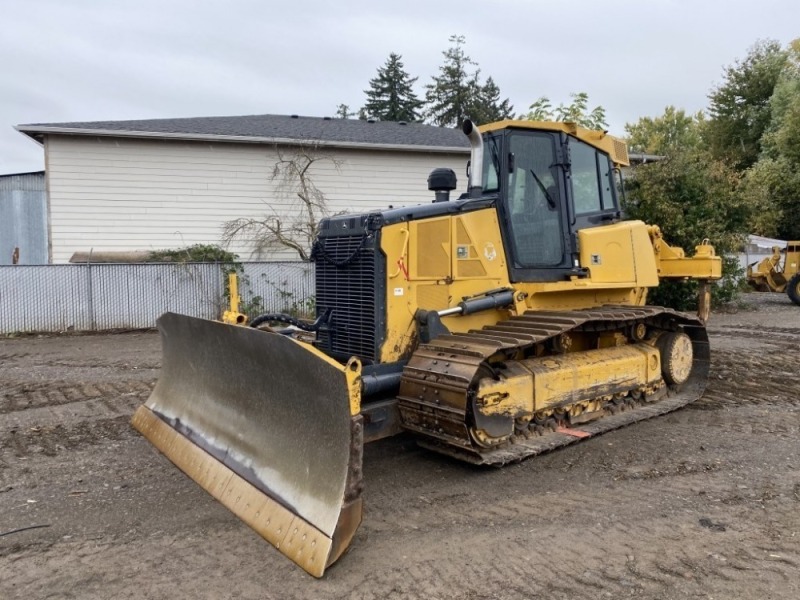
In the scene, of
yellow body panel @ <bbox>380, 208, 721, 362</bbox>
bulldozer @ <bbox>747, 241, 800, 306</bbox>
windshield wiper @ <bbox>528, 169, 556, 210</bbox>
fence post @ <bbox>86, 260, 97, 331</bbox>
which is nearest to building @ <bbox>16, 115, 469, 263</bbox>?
fence post @ <bbox>86, 260, 97, 331</bbox>

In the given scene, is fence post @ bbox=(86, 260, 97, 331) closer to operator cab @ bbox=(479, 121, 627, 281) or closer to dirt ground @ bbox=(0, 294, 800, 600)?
dirt ground @ bbox=(0, 294, 800, 600)

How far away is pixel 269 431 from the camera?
4500 mm

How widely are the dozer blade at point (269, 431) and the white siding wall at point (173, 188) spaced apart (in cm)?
1013

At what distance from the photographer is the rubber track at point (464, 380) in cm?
474

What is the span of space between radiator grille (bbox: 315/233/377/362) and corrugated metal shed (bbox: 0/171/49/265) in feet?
58.3

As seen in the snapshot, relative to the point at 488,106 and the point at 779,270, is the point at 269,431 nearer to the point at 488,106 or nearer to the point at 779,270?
the point at 779,270

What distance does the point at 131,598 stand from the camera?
10.9ft

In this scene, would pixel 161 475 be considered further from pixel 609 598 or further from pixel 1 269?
pixel 1 269

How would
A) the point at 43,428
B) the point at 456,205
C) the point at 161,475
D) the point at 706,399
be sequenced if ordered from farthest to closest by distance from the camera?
the point at 706,399 → the point at 43,428 → the point at 456,205 → the point at 161,475

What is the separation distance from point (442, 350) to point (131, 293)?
10442 millimetres

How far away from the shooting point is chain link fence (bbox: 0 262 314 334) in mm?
13000

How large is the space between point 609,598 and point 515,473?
1.85 metres

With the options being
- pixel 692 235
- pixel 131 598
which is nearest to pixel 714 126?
pixel 692 235

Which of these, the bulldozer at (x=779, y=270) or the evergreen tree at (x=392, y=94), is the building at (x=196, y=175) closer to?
the bulldozer at (x=779, y=270)
